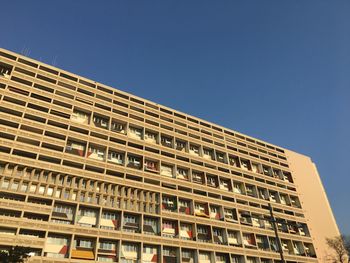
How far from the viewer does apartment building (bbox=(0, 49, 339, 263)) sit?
35.2m

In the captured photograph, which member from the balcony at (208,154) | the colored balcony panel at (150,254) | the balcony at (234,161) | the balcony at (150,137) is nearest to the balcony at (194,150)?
the balcony at (208,154)

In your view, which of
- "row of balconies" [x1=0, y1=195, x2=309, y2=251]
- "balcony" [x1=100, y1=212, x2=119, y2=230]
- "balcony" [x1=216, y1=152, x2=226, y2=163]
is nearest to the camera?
"row of balconies" [x1=0, y1=195, x2=309, y2=251]

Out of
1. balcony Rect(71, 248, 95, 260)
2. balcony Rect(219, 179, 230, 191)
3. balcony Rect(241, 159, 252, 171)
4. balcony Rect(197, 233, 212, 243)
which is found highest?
balcony Rect(241, 159, 252, 171)

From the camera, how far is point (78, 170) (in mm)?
39219

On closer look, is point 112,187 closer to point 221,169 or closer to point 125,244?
point 125,244

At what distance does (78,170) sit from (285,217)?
129ft

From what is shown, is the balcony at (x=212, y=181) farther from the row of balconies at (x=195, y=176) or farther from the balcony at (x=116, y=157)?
the balcony at (x=116, y=157)

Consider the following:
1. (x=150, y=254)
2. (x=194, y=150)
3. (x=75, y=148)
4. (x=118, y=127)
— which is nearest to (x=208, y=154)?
(x=194, y=150)

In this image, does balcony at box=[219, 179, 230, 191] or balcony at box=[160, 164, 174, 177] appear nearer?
balcony at box=[160, 164, 174, 177]

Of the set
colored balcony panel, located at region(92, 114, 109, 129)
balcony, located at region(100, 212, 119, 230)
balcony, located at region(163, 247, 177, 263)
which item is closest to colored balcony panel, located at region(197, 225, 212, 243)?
balcony, located at region(163, 247, 177, 263)

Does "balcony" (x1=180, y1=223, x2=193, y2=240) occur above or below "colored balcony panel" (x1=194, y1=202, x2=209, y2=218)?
below

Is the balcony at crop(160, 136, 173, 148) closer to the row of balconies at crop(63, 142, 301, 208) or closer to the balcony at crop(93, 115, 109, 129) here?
the row of balconies at crop(63, 142, 301, 208)

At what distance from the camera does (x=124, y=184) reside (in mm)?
41812

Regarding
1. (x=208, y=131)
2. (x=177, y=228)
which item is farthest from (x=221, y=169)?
(x=177, y=228)
